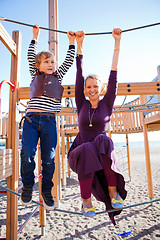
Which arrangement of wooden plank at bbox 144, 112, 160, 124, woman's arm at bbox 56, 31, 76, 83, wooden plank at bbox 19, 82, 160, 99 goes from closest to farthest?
woman's arm at bbox 56, 31, 76, 83
wooden plank at bbox 19, 82, 160, 99
wooden plank at bbox 144, 112, 160, 124

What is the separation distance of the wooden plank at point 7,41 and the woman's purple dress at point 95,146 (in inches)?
26.9

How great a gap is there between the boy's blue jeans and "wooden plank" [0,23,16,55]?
71 cm

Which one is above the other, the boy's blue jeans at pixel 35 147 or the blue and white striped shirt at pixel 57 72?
the blue and white striped shirt at pixel 57 72

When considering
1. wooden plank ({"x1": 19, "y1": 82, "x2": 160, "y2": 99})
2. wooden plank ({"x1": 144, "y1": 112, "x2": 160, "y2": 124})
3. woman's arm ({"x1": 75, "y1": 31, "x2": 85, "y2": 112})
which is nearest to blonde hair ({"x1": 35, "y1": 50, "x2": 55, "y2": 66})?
woman's arm ({"x1": 75, "y1": 31, "x2": 85, "y2": 112})

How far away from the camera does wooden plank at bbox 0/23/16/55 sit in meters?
1.51

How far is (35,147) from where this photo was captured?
5.06 feet

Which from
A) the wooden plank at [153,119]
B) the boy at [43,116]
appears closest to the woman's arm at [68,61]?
the boy at [43,116]

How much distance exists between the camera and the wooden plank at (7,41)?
1.51m

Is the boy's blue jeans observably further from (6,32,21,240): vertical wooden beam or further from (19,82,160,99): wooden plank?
(19,82,160,99): wooden plank

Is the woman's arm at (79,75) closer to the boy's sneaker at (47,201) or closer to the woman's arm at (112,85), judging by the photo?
the woman's arm at (112,85)

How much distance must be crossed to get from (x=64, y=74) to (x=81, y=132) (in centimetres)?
67

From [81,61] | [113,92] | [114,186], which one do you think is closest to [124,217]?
[114,186]

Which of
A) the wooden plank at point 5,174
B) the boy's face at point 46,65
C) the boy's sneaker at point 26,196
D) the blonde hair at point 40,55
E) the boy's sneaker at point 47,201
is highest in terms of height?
the blonde hair at point 40,55

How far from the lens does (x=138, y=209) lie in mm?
4016
